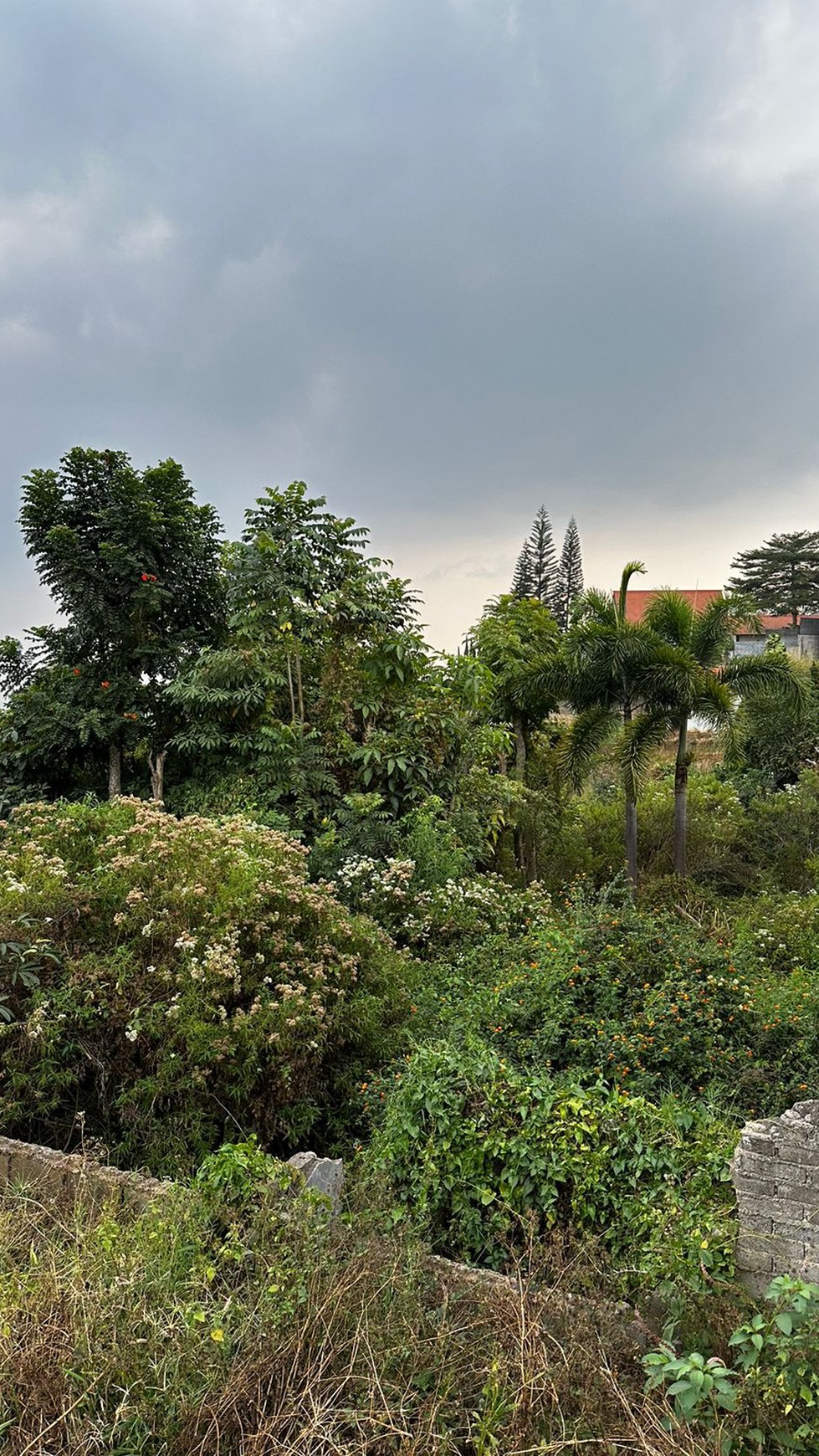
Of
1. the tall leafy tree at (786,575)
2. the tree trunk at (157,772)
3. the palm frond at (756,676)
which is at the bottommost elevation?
the tree trunk at (157,772)

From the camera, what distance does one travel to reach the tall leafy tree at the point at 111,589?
7836mm

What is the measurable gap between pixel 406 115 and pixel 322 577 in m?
4.08

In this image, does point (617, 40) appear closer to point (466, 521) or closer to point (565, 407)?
point (565, 407)

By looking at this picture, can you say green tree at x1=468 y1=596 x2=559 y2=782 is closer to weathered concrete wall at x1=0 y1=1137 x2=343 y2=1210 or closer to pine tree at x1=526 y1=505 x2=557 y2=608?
weathered concrete wall at x1=0 y1=1137 x2=343 y2=1210

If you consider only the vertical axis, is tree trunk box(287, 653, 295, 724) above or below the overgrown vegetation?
above

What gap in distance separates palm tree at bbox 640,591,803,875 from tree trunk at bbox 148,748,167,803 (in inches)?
211

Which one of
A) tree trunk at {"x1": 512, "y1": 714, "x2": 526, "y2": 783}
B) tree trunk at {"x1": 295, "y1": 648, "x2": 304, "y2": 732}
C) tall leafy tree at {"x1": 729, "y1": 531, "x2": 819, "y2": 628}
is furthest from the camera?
tall leafy tree at {"x1": 729, "y1": 531, "x2": 819, "y2": 628}

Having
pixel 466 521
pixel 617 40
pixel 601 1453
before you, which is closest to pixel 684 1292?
pixel 601 1453

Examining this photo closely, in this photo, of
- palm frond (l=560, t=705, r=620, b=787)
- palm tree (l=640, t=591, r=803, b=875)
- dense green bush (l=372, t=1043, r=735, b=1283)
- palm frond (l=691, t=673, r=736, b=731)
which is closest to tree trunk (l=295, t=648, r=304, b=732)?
palm frond (l=560, t=705, r=620, b=787)

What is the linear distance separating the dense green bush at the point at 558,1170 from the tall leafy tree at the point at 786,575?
35.4 metres

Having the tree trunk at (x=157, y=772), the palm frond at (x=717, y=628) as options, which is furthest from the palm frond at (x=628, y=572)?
the tree trunk at (x=157, y=772)

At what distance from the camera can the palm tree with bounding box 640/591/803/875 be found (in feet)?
31.2

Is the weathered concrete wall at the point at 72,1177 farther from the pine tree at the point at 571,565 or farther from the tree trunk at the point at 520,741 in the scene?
the pine tree at the point at 571,565

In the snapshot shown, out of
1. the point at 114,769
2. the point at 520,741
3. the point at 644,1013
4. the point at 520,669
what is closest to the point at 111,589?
the point at 114,769
